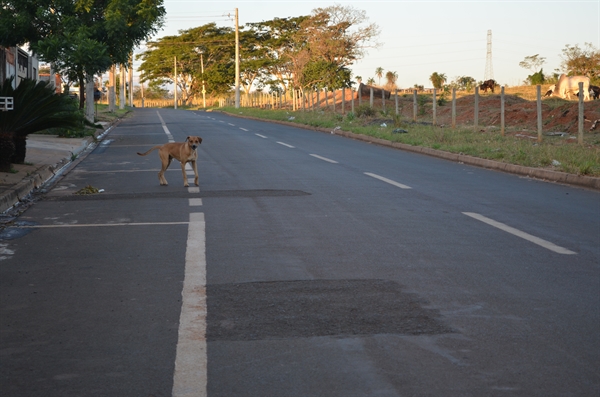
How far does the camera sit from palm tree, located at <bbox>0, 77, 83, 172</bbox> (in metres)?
13.3

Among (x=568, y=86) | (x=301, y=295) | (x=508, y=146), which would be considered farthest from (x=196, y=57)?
(x=301, y=295)

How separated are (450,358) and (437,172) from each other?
10.9 metres

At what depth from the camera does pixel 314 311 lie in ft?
16.7

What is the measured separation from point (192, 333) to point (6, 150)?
31.0 feet

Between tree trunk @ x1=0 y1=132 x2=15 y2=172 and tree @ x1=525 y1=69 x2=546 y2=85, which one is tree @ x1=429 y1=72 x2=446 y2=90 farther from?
tree trunk @ x1=0 y1=132 x2=15 y2=172

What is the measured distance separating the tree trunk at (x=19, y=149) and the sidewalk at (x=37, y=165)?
0.12 m

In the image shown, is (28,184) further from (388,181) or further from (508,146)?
(508,146)

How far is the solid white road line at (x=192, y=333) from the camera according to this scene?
3.84 metres

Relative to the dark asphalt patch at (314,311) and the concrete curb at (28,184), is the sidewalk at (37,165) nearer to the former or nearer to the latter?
the concrete curb at (28,184)

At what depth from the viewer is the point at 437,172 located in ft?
48.6

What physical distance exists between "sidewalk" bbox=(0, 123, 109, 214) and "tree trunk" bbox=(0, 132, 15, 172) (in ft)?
0.69

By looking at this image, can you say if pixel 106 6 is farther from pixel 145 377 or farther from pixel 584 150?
pixel 145 377

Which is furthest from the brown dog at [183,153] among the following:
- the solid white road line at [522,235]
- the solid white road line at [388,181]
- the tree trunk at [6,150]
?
the solid white road line at [522,235]

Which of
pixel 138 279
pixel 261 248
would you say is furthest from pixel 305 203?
pixel 138 279
